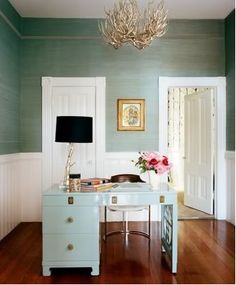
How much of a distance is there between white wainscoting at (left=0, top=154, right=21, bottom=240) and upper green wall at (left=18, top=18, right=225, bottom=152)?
492 millimetres

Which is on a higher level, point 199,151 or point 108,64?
point 108,64

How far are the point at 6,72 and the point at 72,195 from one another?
222 cm

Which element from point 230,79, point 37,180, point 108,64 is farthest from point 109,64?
point 37,180

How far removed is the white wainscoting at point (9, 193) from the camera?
158 inches

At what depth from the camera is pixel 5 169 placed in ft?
13.5

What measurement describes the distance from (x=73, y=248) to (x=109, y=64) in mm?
2999

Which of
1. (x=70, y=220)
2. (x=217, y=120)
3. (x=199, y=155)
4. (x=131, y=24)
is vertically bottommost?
(x=70, y=220)

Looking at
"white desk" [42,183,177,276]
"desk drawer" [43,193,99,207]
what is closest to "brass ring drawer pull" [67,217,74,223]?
"white desk" [42,183,177,276]

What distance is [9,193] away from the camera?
4297 millimetres

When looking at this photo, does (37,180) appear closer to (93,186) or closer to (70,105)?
(70,105)

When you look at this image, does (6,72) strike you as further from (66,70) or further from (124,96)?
(124,96)

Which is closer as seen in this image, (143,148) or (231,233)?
(231,233)

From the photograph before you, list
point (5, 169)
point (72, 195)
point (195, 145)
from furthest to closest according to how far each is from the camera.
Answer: point (195, 145) → point (5, 169) → point (72, 195)

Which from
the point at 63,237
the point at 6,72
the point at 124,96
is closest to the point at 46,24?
the point at 6,72
